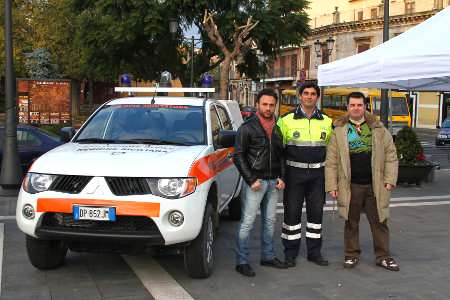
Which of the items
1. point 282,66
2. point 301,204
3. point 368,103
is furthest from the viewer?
point 282,66

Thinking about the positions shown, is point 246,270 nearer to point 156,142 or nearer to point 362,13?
point 156,142

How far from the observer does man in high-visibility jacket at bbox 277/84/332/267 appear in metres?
5.61

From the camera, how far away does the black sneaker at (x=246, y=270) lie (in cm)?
546

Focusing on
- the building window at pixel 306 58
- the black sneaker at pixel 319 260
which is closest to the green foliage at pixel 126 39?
the black sneaker at pixel 319 260

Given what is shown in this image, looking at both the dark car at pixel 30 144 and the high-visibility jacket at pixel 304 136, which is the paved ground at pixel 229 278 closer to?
the high-visibility jacket at pixel 304 136

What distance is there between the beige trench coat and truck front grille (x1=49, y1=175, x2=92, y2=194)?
2422mm

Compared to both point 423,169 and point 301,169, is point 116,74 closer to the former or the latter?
point 423,169

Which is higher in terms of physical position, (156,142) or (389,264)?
(156,142)

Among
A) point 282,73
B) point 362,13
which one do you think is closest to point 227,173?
point 362,13

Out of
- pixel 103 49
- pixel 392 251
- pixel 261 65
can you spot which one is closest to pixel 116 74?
pixel 103 49

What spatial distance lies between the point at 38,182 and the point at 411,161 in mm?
8815

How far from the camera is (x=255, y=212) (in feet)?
18.1

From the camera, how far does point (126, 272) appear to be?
5574 millimetres

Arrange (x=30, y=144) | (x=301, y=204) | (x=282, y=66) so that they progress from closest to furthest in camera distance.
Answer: (x=301, y=204) < (x=30, y=144) < (x=282, y=66)
